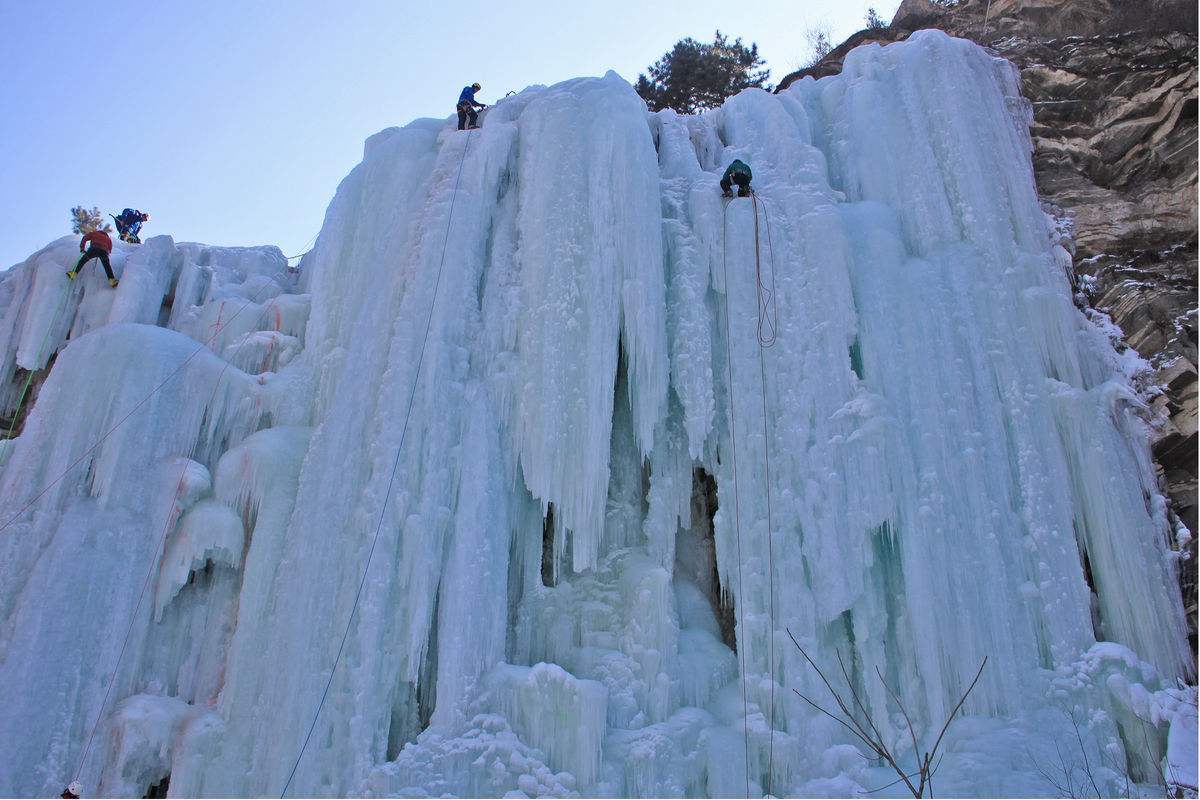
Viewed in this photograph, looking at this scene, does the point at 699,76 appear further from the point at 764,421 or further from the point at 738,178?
the point at 764,421

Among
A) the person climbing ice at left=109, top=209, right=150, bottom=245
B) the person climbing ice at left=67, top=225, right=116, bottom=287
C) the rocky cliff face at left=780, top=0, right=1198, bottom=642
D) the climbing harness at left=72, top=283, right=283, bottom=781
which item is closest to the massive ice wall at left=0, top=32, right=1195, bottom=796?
the climbing harness at left=72, top=283, right=283, bottom=781

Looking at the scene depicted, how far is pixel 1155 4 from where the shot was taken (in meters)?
9.49

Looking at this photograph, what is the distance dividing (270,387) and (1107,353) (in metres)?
7.04

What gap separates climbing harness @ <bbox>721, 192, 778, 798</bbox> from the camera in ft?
19.5

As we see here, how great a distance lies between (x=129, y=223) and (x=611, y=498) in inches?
300

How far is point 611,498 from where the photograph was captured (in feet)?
23.9

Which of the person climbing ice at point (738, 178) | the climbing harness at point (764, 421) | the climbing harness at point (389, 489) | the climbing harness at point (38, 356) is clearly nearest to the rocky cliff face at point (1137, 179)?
the climbing harness at point (764, 421)

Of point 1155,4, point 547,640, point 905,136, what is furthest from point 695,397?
point 1155,4

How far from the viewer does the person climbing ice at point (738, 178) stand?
8.04 m

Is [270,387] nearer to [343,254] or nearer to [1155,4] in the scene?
[343,254]

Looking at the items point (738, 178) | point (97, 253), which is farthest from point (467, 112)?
point (97, 253)

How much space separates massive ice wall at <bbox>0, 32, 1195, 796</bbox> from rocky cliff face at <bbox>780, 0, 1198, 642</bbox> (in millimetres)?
334

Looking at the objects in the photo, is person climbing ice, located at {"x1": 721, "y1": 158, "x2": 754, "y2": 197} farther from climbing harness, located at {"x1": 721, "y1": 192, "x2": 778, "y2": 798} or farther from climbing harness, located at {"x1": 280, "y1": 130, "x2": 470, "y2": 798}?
climbing harness, located at {"x1": 280, "y1": 130, "x2": 470, "y2": 798}

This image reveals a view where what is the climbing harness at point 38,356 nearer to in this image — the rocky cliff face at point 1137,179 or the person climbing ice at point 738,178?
the person climbing ice at point 738,178
